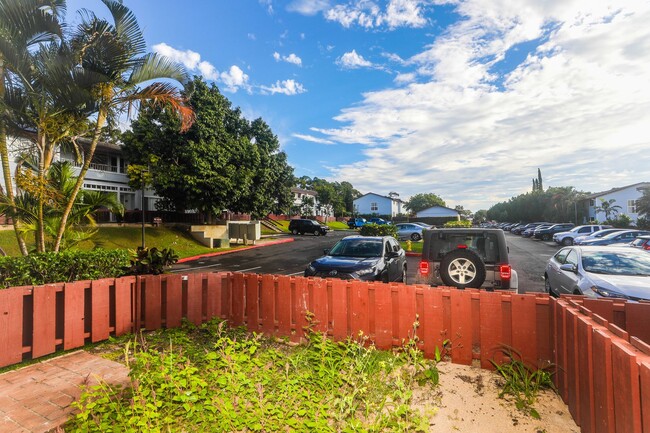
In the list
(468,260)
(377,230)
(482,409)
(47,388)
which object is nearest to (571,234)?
(377,230)

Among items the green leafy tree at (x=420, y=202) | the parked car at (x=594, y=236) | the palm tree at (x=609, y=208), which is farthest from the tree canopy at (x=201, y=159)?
the green leafy tree at (x=420, y=202)

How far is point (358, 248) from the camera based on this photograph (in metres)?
9.01

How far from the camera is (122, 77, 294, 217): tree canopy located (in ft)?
70.2

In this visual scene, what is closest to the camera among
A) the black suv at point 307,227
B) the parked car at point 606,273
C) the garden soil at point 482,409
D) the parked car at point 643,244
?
the garden soil at point 482,409

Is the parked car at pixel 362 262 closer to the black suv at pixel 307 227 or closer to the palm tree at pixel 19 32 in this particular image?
the palm tree at pixel 19 32

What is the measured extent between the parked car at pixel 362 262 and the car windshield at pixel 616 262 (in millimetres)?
4341

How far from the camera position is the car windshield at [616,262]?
6500 mm

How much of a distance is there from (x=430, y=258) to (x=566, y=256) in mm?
4099

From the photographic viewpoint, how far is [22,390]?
153 inches

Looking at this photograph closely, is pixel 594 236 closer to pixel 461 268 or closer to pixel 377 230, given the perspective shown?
pixel 377 230

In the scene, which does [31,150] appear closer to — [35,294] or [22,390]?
[35,294]

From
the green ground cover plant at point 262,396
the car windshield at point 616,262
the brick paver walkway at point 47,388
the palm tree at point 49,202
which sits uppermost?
the palm tree at point 49,202

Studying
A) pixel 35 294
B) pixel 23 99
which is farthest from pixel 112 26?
pixel 35 294

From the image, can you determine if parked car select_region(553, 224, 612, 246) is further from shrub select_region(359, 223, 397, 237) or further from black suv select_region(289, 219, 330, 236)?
black suv select_region(289, 219, 330, 236)
